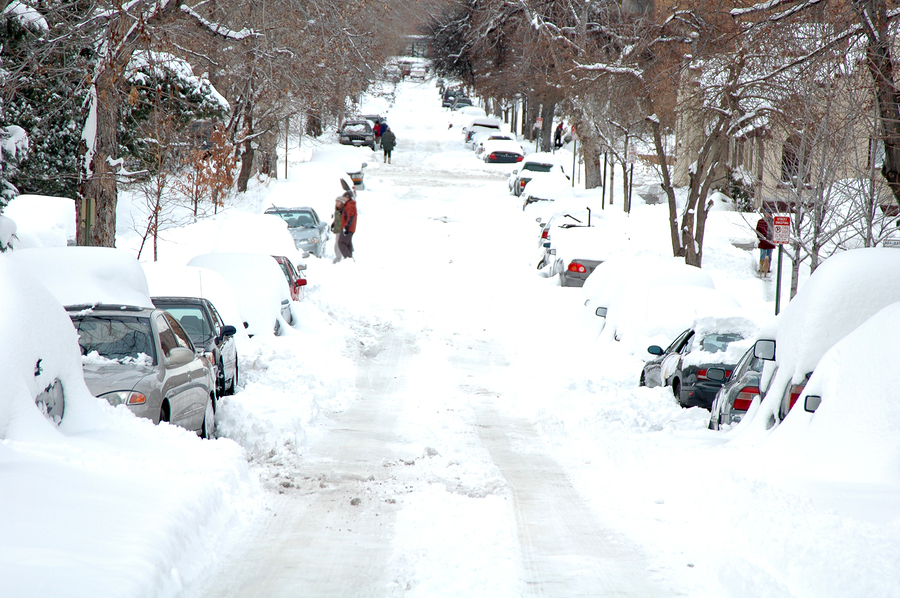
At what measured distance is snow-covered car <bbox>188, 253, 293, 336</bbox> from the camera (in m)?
15.5

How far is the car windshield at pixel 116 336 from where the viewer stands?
852cm

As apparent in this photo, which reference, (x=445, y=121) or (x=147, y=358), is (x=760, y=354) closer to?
(x=147, y=358)

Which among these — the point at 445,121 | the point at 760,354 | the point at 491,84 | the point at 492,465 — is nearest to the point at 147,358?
the point at 492,465

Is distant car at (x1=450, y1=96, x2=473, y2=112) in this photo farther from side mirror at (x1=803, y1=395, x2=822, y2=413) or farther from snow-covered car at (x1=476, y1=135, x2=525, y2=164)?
side mirror at (x1=803, y1=395, x2=822, y2=413)

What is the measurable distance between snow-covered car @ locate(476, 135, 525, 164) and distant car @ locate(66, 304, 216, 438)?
47701 mm

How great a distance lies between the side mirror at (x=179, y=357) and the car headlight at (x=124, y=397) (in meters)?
0.63

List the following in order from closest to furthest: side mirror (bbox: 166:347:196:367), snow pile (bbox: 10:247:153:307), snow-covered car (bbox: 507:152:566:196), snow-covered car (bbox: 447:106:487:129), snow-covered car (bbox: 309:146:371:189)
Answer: side mirror (bbox: 166:347:196:367), snow pile (bbox: 10:247:153:307), snow-covered car (bbox: 507:152:566:196), snow-covered car (bbox: 309:146:371:189), snow-covered car (bbox: 447:106:487:129)

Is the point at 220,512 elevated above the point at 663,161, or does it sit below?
below

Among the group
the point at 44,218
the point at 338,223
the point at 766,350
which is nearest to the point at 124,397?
the point at 766,350

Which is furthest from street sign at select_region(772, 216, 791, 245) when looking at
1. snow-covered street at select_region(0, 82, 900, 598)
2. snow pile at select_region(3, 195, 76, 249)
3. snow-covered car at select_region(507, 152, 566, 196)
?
snow-covered car at select_region(507, 152, 566, 196)

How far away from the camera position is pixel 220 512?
6.41 metres

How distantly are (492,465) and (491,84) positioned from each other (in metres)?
48.3

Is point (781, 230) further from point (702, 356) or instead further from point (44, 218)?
point (44, 218)

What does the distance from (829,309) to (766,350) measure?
0.93 m
